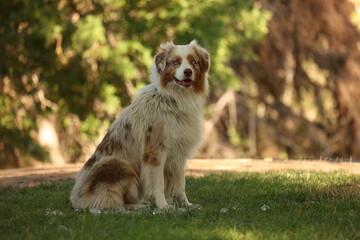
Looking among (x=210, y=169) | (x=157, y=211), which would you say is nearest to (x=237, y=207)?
(x=157, y=211)

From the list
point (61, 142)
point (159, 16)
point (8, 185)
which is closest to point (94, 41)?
point (159, 16)

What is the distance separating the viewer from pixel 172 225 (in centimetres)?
746

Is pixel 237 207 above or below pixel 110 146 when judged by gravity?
below

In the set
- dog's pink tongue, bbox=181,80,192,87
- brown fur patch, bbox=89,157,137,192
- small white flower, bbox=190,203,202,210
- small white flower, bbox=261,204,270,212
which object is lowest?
small white flower, bbox=190,203,202,210

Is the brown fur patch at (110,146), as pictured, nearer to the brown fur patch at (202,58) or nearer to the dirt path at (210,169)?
the brown fur patch at (202,58)

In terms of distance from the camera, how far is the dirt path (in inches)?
517

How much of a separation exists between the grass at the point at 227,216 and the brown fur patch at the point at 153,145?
2.24 feet

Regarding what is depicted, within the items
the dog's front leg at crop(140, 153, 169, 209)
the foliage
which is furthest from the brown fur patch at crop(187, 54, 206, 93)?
the foliage

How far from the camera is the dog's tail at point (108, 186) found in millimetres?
8492

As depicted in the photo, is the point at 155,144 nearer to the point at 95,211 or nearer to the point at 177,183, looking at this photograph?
the point at 177,183

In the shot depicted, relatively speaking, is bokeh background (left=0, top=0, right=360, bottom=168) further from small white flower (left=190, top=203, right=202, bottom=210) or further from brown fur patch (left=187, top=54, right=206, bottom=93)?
small white flower (left=190, top=203, right=202, bottom=210)

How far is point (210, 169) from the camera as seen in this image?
1416 cm

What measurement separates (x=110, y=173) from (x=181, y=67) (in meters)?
1.69

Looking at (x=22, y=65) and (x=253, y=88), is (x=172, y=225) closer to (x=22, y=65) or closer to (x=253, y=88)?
(x=22, y=65)
